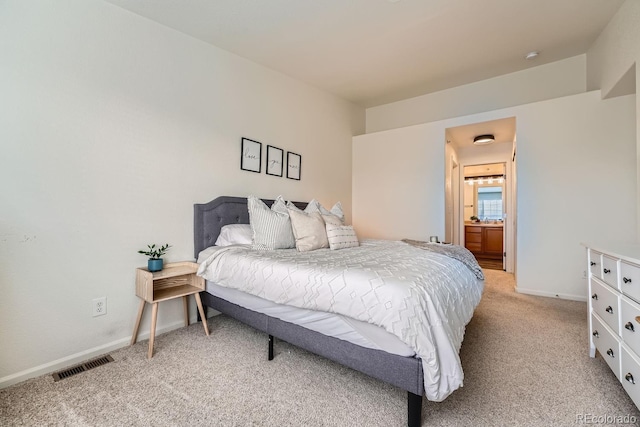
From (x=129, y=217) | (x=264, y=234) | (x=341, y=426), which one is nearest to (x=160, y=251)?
(x=129, y=217)

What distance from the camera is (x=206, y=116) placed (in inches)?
108

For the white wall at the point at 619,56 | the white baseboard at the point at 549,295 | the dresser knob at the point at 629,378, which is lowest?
the white baseboard at the point at 549,295

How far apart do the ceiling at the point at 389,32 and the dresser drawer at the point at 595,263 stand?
6.93 ft

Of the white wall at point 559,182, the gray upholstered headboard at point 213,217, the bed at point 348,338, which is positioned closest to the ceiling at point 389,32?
the white wall at point 559,182

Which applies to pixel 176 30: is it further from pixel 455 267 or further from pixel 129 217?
pixel 455 267

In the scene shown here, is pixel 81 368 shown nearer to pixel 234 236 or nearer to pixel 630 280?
pixel 234 236

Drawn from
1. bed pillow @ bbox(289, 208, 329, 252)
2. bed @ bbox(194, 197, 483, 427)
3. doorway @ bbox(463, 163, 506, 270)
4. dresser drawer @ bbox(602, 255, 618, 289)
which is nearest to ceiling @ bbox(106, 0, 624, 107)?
bed pillow @ bbox(289, 208, 329, 252)

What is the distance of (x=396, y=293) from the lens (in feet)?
4.18

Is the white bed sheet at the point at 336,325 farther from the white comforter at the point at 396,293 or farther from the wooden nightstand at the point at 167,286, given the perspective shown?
the wooden nightstand at the point at 167,286

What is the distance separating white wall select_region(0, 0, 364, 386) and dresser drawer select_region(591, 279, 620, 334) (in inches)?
119

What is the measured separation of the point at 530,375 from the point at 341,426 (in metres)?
1.27

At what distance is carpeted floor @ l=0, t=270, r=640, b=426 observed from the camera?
1.38m

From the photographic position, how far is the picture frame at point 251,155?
10.0 feet

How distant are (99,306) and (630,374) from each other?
322 centimetres
